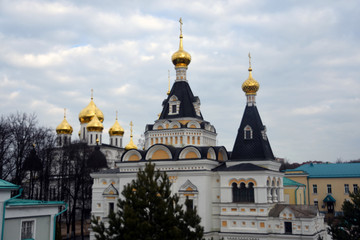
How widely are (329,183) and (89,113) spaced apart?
27.8 m

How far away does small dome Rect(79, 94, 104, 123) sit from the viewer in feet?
151

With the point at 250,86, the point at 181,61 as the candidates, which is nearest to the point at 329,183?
the point at 250,86

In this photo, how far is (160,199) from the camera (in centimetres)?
1056

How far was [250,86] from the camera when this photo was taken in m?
23.8

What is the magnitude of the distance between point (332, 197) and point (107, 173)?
70.5 ft

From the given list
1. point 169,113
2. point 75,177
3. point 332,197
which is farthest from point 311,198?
point 75,177

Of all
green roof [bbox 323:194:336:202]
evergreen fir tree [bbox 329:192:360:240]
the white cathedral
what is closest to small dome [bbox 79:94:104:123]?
the white cathedral

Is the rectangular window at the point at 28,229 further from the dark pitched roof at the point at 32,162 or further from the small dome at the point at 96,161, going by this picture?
the small dome at the point at 96,161

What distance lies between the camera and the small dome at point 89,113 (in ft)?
151

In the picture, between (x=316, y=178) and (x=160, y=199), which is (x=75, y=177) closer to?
(x=160, y=199)

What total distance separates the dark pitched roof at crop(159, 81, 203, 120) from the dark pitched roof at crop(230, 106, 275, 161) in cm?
336

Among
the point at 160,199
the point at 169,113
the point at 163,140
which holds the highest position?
the point at 169,113

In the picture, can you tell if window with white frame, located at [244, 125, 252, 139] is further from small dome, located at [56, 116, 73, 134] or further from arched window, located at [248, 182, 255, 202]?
small dome, located at [56, 116, 73, 134]

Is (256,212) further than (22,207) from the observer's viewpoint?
Yes
